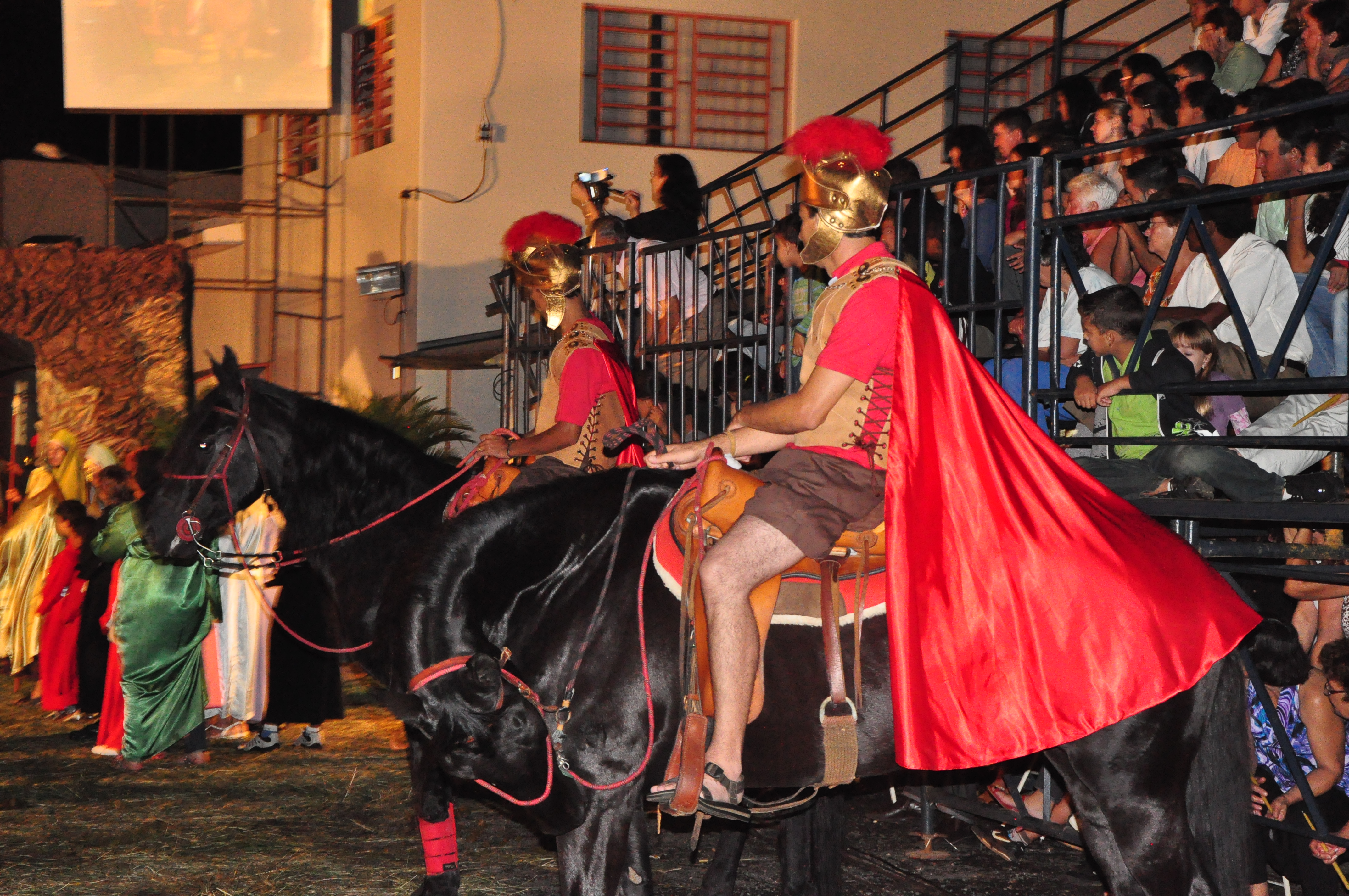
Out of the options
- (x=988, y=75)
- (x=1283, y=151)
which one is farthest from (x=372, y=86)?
(x=1283, y=151)

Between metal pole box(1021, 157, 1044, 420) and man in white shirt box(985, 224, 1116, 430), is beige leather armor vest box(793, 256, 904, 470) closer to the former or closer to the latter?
metal pole box(1021, 157, 1044, 420)

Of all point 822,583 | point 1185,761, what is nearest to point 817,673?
point 822,583

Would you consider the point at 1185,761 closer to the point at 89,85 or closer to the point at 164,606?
the point at 164,606

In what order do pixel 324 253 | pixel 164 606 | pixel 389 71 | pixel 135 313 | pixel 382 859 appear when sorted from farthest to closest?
pixel 135 313 → pixel 324 253 → pixel 389 71 → pixel 164 606 → pixel 382 859

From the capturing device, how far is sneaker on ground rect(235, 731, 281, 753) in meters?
8.70

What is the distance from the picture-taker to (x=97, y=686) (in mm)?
9492

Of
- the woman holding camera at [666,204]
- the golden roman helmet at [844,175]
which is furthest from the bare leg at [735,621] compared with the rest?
the woman holding camera at [666,204]

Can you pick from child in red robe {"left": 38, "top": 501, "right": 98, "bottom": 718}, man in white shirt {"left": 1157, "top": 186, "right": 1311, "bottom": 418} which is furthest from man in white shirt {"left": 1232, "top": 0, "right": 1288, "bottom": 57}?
child in red robe {"left": 38, "top": 501, "right": 98, "bottom": 718}

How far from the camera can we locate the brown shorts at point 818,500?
3883 millimetres

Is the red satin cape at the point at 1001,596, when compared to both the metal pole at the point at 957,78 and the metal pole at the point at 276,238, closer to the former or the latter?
the metal pole at the point at 957,78

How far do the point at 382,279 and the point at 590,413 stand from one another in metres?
9.02

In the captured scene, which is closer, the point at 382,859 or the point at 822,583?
the point at 822,583

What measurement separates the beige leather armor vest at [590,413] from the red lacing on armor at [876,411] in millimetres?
1945

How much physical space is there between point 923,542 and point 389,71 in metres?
12.4
